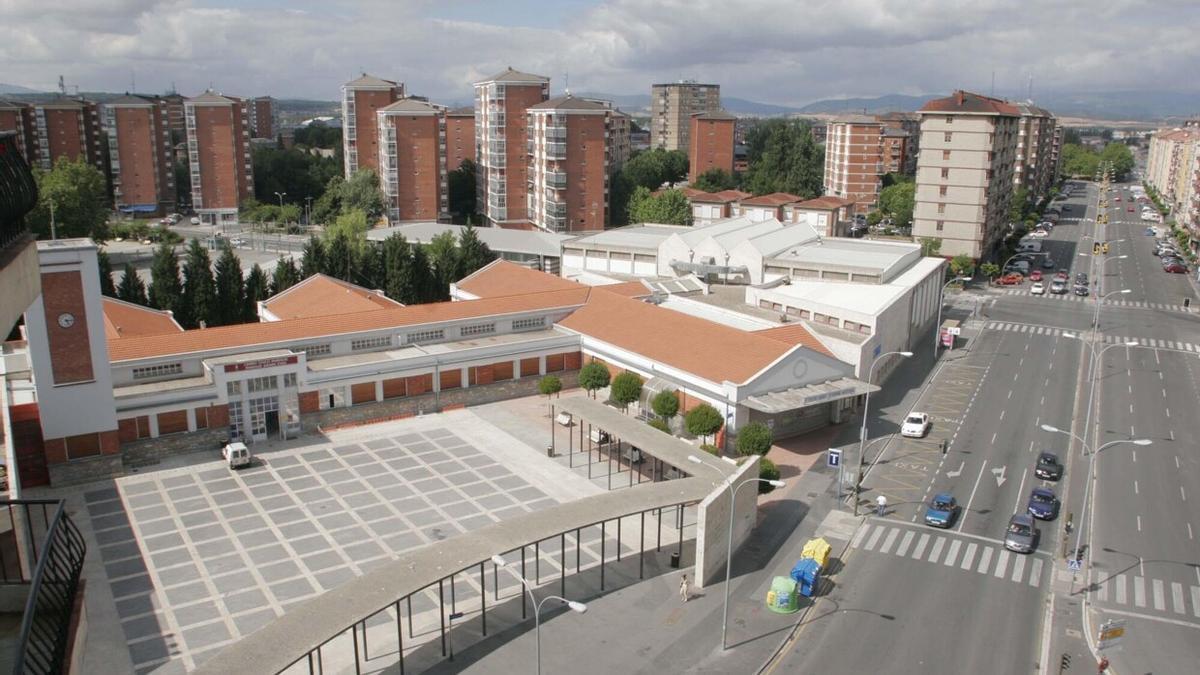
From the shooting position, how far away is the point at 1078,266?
107375mm

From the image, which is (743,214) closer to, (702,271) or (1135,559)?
(702,271)

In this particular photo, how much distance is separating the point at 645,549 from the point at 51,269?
99.1 ft

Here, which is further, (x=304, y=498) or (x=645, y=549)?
(x=304, y=498)

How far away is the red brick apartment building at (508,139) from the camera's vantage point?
11631 centimetres

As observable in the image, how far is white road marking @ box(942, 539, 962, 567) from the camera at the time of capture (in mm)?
36000

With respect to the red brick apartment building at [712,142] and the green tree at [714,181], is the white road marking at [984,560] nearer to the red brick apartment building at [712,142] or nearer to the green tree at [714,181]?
the green tree at [714,181]

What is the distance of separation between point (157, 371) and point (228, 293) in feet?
66.7

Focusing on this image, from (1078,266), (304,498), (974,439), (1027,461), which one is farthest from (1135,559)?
(1078,266)

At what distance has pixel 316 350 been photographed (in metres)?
52.7

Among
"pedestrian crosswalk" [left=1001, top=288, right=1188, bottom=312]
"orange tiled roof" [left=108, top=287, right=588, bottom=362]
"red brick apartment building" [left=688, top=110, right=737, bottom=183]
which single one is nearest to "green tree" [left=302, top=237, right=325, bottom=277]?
"orange tiled roof" [left=108, top=287, right=588, bottom=362]

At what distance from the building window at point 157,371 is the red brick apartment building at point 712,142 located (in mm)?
116658

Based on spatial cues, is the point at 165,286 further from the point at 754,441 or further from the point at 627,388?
the point at 754,441

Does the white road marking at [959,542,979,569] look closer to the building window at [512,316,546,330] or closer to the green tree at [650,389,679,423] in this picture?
the green tree at [650,389,679,423]

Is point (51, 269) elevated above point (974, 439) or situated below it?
above
